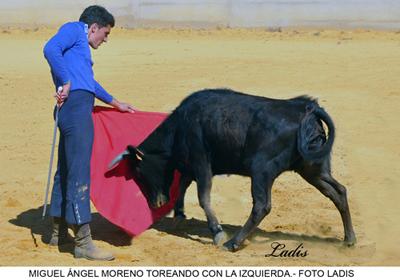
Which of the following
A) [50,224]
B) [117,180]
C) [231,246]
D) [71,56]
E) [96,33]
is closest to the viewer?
[71,56]

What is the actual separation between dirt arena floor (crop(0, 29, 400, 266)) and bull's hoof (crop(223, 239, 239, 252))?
65 mm

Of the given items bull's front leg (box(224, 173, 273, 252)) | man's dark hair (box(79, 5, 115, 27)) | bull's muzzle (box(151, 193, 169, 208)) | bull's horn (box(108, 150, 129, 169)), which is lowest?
bull's muzzle (box(151, 193, 169, 208))

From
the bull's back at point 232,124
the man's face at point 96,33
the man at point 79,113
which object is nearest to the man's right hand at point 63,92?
the man at point 79,113

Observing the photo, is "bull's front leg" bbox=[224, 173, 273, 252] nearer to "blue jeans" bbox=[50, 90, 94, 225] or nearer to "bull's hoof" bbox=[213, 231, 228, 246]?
"bull's hoof" bbox=[213, 231, 228, 246]

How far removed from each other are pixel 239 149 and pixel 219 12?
59.5 ft

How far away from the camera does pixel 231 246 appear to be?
7.76 m

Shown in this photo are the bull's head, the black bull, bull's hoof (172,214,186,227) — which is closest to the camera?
the black bull

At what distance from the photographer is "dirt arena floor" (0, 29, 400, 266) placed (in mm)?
7891

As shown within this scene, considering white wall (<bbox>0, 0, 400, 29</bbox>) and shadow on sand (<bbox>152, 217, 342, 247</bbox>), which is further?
white wall (<bbox>0, 0, 400, 29</bbox>)

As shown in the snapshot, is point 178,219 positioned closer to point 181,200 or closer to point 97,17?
point 181,200

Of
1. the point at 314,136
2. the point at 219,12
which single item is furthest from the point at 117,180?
the point at 219,12

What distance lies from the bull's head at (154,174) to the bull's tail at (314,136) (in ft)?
4.40

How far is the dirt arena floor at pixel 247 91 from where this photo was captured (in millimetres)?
7891

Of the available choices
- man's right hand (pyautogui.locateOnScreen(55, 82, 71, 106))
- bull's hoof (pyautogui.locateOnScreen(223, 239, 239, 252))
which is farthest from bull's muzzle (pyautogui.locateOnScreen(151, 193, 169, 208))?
man's right hand (pyautogui.locateOnScreen(55, 82, 71, 106))
